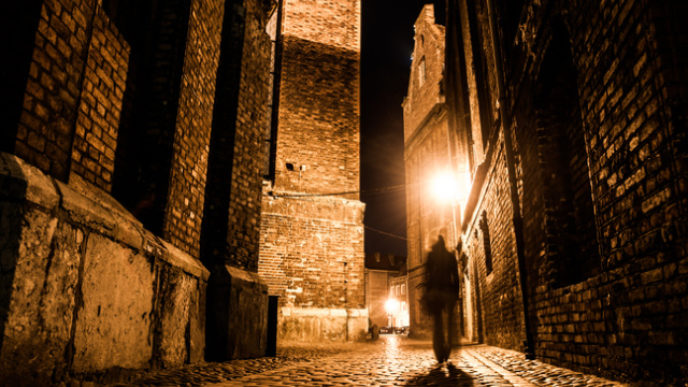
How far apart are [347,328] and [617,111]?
516 inches

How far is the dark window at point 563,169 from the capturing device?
4543 millimetres

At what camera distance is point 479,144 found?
456 inches

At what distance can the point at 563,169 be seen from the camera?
4.98m

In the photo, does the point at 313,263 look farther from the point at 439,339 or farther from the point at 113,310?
the point at 113,310

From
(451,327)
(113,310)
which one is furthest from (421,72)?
(113,310)

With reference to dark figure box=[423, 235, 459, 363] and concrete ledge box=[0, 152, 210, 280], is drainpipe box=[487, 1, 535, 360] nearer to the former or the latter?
dark figure box=[423, 235, 459, 363]

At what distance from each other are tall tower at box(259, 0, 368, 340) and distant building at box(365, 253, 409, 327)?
1309 inches

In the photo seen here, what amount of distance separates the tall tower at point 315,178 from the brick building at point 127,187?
7.24 meters

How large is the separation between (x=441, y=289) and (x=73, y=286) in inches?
171

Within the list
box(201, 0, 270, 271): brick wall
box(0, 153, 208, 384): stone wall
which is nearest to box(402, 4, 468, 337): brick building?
box(201, 0, 270, 271): brick wall

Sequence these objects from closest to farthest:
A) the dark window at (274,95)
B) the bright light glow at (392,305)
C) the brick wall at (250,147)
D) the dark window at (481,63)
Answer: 1. the brick wall at (250,147)
2. the dark window at (481,63)
3. the dark window at (274,95)
4. the bright light glow at (392,305)

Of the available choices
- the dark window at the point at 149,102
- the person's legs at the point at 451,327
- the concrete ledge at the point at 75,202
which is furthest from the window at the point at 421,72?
the concrete ledge at the point at 75,202

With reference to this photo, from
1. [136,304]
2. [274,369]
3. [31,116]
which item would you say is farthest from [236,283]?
[31,116]

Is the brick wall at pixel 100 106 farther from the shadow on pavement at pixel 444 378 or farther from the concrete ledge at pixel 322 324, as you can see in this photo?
the concrete ledge at pixel 322 324
